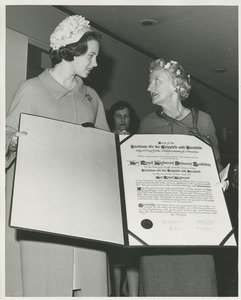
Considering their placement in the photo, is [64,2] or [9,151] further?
[64,2]

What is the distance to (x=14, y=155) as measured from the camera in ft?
4.75

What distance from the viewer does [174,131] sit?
67.7 inches

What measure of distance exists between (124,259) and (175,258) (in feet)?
3.94

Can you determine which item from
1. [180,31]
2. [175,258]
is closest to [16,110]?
[175,258]

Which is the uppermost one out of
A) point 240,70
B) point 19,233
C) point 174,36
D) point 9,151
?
point 174,36

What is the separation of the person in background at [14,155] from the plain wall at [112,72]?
124 centimetres

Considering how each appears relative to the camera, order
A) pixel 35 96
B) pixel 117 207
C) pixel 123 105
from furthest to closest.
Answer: pixel 123 105, pixel 35 96, pixel 117 207

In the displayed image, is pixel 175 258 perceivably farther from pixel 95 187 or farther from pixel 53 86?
pixel 53 86

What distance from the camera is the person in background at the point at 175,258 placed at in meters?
1.61

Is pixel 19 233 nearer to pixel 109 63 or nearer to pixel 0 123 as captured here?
pixel 0 123

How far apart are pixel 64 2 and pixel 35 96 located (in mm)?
461

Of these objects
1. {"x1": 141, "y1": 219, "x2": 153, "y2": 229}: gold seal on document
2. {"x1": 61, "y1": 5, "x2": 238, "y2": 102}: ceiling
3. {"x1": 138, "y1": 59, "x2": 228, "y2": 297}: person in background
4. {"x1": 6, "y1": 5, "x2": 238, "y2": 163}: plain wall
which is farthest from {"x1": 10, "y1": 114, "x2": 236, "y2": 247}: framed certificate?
{"x1": 61, "y1": 5, "x2": 238, "y2": 102}: ceiling

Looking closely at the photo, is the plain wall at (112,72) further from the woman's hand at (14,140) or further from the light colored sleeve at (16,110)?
the woman's hand at (14,140)

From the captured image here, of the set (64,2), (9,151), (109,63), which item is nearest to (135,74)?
(109,63)
